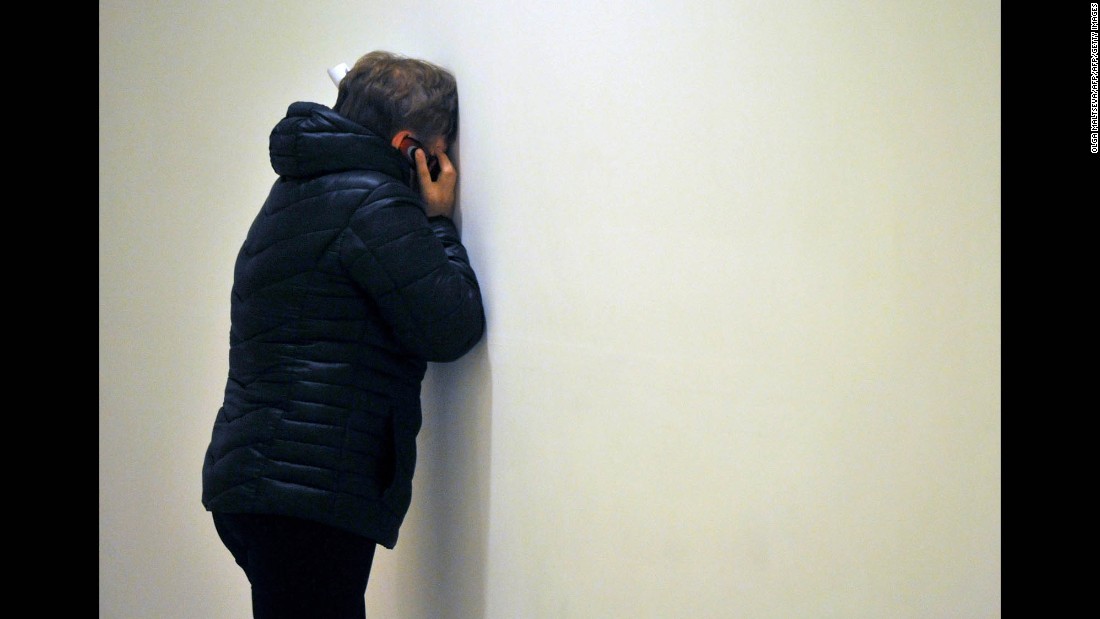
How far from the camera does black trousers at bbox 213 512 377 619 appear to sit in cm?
175

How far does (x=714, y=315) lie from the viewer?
→ 1280 mm

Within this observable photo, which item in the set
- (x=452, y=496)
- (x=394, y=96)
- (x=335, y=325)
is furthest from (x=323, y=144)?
(x=452, y=496)

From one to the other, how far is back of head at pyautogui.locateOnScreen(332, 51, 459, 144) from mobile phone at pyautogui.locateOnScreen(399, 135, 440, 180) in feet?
0.08

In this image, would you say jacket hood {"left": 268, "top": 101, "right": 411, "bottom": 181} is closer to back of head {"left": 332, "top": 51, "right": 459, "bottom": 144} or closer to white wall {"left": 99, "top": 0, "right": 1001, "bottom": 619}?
back of head {"left": 332, "top": 51, "right": 459, "bottom": 144}

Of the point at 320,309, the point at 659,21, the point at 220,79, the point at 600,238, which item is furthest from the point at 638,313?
the point at 220,79

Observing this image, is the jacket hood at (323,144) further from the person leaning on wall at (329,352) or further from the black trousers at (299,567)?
the black trousers at (299,567)

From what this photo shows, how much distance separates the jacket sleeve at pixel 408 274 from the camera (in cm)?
171

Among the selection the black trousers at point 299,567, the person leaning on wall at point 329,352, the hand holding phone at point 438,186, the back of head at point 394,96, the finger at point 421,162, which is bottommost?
the black trousers at point 299,567

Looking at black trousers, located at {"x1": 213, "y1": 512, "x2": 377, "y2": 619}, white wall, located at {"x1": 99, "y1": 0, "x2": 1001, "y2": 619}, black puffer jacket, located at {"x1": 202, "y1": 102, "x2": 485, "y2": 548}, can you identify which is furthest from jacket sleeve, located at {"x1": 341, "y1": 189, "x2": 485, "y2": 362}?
black trousers, located at {"x1": 213, "y1": 512, "x2": 377, "y2": 619}

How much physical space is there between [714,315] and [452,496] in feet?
2.91

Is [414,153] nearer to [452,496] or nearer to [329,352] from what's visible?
[329,352]

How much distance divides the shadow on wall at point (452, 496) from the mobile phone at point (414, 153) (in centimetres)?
35

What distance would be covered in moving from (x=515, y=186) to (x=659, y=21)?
17.9 inches

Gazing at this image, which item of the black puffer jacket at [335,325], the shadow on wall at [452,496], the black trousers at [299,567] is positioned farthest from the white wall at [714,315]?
the black trousers at [299,567]
